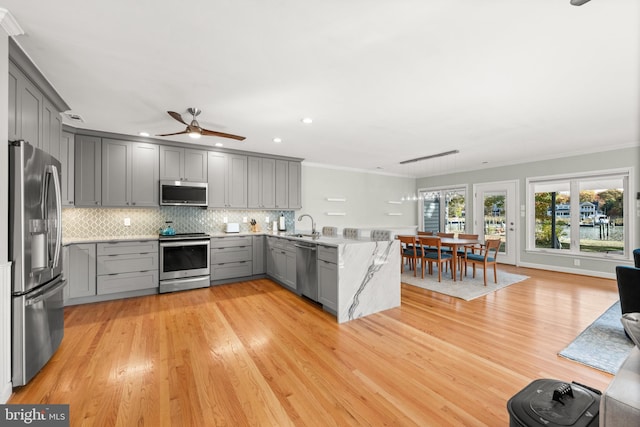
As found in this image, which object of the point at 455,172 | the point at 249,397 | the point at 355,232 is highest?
the point at 455,172

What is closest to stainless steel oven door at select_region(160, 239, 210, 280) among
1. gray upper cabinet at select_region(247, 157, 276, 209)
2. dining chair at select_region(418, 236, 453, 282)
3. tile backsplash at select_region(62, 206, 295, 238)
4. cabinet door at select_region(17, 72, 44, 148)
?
tile backsplash at select_region(62, 206, 295, 238)

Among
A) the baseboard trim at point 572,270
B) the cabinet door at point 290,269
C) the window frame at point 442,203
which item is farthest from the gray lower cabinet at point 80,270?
the baseboard trim at point 572,270

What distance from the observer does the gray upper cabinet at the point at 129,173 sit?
14.3 ft

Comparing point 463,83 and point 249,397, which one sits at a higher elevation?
point 463,83

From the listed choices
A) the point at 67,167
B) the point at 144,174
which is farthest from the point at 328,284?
the point at 67,167

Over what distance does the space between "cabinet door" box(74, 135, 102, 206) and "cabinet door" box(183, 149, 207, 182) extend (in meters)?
1.22

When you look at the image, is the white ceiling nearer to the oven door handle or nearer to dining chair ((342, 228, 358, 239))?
dining chair ((342, 228, 358, 239))

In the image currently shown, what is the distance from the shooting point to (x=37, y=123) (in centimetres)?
261

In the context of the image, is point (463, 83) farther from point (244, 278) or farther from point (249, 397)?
point (244, 278)

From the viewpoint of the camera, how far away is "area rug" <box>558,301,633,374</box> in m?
2.33

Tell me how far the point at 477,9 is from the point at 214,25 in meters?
1.75

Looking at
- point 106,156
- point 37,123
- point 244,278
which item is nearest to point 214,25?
point 37,123

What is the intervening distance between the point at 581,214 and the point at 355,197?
4905 millimetres

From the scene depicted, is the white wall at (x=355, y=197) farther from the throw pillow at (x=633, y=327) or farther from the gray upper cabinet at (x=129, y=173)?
the throw pillow at (x=633, y=327)
